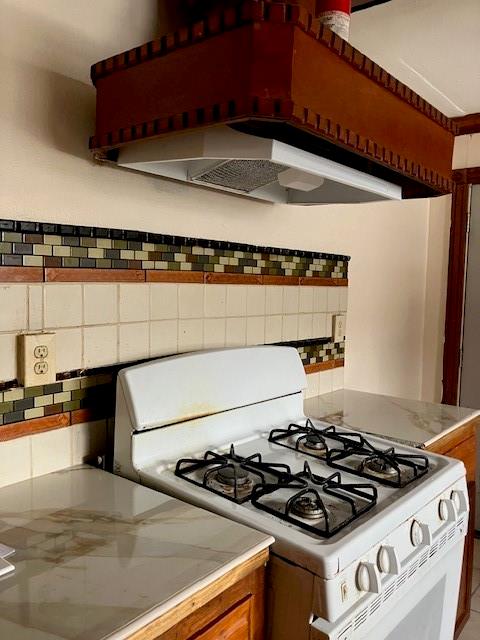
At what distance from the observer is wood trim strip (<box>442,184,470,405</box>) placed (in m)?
2.79

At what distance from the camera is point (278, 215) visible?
185cm

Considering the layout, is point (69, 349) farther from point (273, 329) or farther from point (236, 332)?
point (273, 329)

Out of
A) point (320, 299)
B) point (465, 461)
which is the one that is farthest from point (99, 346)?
point (465, 461)

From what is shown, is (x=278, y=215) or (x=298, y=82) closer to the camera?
(x=298, y=82)

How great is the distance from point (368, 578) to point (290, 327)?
3.49ft

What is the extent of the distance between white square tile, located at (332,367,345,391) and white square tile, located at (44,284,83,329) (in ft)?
4.08

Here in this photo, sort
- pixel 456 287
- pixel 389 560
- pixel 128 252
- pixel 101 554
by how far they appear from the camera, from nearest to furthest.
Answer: pixel 101 554
pixel 389 560
pixel 128 252
pixel 456 287

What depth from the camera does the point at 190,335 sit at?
1.52 meters

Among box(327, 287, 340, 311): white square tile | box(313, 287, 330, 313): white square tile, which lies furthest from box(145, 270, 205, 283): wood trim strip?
box(327, 287, 340, 311): white square tile

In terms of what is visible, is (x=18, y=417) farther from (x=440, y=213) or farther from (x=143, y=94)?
(x=440, y=213)

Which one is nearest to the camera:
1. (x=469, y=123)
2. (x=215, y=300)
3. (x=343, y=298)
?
(x=215, y=300)

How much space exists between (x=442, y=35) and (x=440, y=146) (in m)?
0.56

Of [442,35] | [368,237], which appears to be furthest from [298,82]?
[368,237]

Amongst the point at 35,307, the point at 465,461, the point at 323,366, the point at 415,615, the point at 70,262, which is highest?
the point at 70,262
